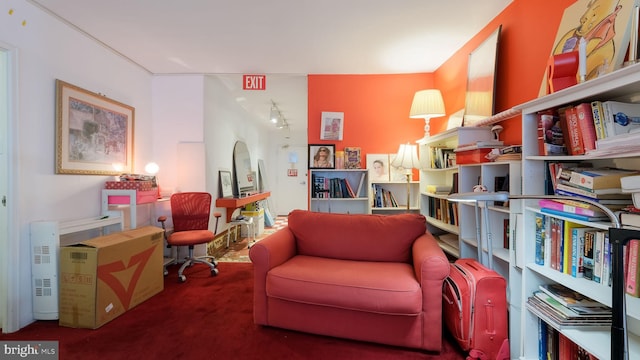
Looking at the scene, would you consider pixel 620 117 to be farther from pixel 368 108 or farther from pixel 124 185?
pixel 124 185

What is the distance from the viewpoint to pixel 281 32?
2.60m

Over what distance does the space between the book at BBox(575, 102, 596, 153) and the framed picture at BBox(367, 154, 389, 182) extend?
225 centimetres

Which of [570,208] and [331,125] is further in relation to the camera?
[331,125]

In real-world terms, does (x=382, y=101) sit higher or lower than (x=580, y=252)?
higher

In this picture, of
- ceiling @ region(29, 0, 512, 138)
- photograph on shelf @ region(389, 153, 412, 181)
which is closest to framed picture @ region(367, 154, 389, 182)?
photograph on shelf @ region(389, 153, 412, 181)

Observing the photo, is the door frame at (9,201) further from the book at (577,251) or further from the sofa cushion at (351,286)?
the book at (577,251)

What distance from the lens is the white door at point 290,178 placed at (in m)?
7.70

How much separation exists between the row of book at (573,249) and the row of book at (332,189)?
2097mm

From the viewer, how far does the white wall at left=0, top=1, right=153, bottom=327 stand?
6.75 feet

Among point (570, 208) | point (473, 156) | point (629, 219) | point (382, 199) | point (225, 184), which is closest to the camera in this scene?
point (629, 219)

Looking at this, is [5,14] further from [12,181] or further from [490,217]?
[490,217]

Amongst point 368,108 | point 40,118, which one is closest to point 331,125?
point 368,108

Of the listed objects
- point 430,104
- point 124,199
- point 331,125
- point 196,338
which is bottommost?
point 196,338

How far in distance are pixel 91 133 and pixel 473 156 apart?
3.50 meters
